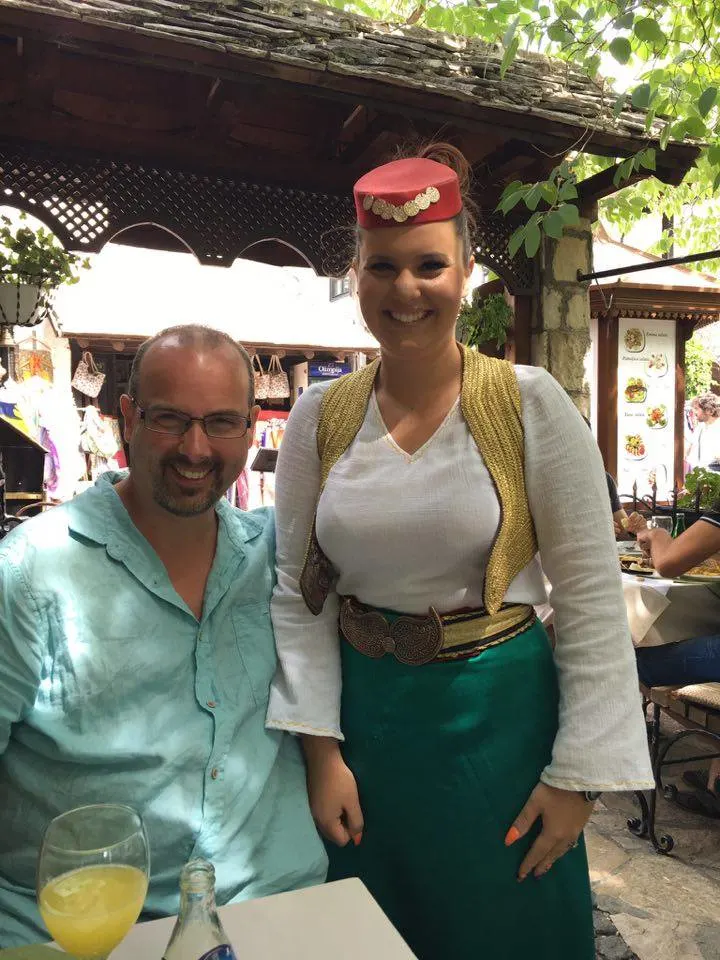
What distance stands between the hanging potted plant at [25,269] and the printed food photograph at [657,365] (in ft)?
18.9

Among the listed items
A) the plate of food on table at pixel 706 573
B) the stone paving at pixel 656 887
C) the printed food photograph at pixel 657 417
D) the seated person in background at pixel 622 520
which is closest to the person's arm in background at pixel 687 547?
the plate of food on table at pixel 706 573

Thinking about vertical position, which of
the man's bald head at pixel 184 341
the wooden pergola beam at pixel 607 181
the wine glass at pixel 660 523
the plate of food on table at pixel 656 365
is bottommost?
the wine glass at pixel 660 523

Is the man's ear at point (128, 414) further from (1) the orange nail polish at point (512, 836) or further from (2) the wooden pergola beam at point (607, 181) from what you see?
(2) the wooden pergola beam at point (607, 181)

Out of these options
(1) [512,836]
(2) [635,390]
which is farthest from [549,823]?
(2) [635,390]

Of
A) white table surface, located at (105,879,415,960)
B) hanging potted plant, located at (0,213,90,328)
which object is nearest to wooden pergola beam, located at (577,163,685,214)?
hanging potted plant, located at (0,213,90,328)

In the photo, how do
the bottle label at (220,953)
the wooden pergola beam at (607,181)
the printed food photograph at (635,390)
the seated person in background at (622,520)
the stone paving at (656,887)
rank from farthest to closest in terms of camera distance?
the printed food photograph at (635,390) < the wooden pergola beam at (607,181) < the seated person in background at (622,520) < the stone paving at (656,887) < the bottle label at (220,953)

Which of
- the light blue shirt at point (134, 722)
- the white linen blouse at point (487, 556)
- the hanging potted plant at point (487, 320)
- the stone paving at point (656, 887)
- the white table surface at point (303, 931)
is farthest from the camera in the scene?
the hanging potted plant at point (487, 320)

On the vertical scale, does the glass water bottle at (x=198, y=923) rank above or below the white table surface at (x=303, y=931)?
above

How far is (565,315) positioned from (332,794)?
5.12 metres

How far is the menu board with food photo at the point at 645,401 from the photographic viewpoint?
7.81 meters

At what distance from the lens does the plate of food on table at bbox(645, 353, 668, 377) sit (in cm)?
786

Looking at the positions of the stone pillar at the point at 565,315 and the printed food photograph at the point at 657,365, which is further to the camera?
the printed food photograph at the point at 657,365

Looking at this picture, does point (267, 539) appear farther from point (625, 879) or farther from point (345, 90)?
point (345, 90)

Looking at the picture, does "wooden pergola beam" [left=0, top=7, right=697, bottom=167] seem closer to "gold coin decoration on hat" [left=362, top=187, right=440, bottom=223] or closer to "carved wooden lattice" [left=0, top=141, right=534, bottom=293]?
"carved wooden lattice" [left=0, top=141, right=534, bottom=293]
